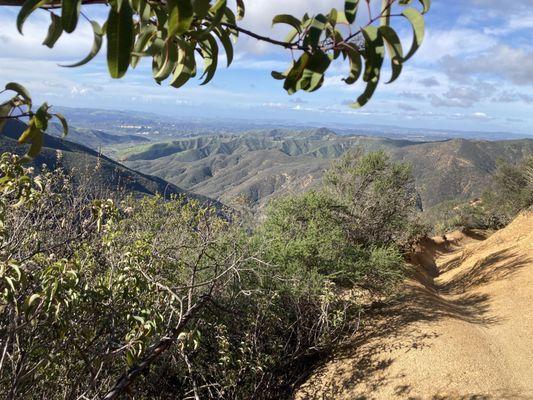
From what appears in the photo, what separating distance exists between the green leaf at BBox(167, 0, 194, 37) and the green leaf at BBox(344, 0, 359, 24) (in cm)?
41

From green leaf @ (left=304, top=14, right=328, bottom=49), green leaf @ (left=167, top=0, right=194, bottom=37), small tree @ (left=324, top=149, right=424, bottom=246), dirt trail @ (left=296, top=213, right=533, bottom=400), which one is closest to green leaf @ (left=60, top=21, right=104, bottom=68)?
green leaf @ (left=167, top=0, right=194, bottom=37)

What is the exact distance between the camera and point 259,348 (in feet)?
27.1

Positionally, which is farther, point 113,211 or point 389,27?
point 113,211

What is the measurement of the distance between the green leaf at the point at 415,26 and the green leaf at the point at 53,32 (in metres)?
0.71

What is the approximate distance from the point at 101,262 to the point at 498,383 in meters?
8.41

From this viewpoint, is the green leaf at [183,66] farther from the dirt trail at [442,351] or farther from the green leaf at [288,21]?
the dirt trail at [442,351]

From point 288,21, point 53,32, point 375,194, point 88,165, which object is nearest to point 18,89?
point 53,32

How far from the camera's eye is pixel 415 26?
875 mm

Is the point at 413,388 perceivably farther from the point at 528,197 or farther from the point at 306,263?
the point at 528,197

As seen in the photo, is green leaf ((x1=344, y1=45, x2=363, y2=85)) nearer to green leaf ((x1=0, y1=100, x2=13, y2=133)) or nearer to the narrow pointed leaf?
the narrow pointed leaf

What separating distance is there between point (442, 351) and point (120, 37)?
11130mm

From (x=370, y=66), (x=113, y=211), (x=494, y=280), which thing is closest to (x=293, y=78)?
(x=370, y=66)

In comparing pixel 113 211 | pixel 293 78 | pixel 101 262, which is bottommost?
pixel 101 262

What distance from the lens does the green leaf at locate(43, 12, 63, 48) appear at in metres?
0.88
